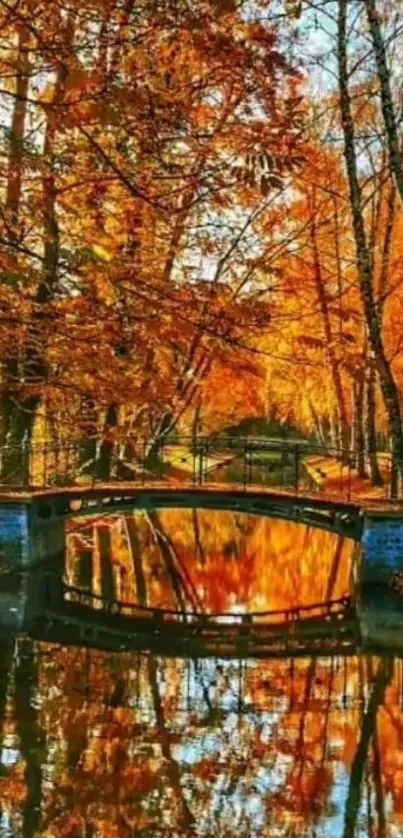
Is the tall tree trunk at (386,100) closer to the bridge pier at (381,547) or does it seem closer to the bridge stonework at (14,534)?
the bridge pier at (381,547)

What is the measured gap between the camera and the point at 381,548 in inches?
648

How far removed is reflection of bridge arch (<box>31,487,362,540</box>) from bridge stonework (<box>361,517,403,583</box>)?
616 mm

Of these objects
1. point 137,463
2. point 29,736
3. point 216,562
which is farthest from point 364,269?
point 29,736

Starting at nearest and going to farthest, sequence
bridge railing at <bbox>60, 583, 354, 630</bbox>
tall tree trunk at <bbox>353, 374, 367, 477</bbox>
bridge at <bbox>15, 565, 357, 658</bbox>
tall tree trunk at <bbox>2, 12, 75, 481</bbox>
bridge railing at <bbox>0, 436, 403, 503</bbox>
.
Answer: tall tree trunk at <bbox>2, 12, 75, 481</bbox> → bridge at <bbox>15, 565, 357, 658</bbox> → bridge railing at <bbox>60, 583, 354, 630</bbox> → bridge railing at <bbox>0, 436, 403, 503</bbox> → tall tree trunk at <bbox>353, 374, 367, 477</bbox>

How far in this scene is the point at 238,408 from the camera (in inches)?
1038

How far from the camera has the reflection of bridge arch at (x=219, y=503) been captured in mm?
17328

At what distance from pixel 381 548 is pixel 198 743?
8.57 meters

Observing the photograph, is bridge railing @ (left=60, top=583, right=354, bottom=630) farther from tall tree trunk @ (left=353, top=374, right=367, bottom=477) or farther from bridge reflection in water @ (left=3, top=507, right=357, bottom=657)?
tall tree trunk @ (left=353, top=374, right=367, bottom=477)

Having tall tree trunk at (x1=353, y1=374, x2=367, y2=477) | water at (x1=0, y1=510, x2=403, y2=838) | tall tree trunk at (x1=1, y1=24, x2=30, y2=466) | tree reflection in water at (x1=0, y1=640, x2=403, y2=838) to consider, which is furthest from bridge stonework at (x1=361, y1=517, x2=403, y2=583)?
tall tree trunk at (x1=1, y1=24, x2=30, y2=466)

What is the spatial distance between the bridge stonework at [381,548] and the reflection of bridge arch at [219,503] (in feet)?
2.02

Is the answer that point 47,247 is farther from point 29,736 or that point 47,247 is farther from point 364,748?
point 364,748

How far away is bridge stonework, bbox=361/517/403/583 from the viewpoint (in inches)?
646

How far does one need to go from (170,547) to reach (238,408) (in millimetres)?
4906

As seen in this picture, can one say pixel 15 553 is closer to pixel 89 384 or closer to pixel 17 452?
pixel 17 452
